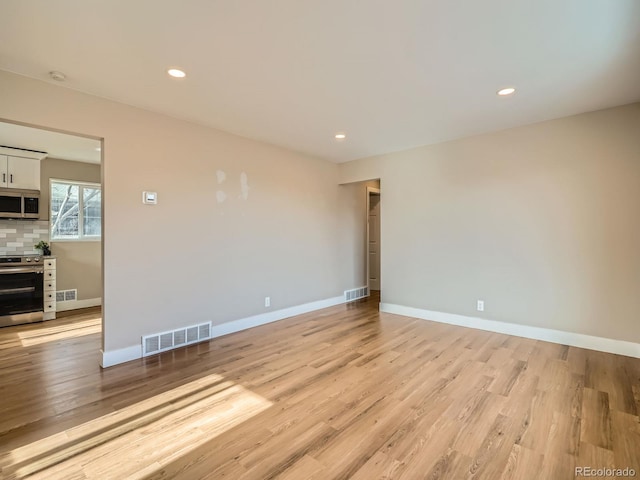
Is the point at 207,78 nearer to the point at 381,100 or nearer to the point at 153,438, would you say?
the point at 381,100

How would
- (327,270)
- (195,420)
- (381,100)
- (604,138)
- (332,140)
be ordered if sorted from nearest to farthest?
(195,420) < (381,100) < (604,138) < (332,140) < (327,270)

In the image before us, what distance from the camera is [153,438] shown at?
1.89 m

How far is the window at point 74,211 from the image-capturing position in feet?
17.3

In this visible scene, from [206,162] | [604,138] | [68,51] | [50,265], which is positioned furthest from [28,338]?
[604,138]

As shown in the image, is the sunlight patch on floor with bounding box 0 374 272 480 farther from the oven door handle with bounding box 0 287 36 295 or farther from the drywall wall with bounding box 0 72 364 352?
the oven door handle with bounding box 0 287 36 295

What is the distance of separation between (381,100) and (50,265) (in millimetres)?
5534

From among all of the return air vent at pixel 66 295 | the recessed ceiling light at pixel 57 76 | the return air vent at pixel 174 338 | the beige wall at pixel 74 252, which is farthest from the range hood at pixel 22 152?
the return air vent at pixel 174 338

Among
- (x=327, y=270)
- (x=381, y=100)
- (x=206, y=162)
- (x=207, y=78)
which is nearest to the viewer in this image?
(x=207, y=78)

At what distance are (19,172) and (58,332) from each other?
2666 millimetres

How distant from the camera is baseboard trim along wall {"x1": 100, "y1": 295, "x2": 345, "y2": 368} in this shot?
2.97 meters

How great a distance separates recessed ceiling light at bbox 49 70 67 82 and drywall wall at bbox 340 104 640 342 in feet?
13.6

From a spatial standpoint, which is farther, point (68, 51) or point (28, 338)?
point (28, 338)

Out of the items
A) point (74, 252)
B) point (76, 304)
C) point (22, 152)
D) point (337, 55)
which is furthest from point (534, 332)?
point (22, 152)

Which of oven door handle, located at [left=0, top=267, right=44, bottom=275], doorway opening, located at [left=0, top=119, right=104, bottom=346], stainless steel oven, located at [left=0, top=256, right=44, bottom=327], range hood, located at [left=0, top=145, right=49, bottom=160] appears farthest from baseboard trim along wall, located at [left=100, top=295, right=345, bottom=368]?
range hood, located at [left=0, top=145, right=49, bottom=160]
